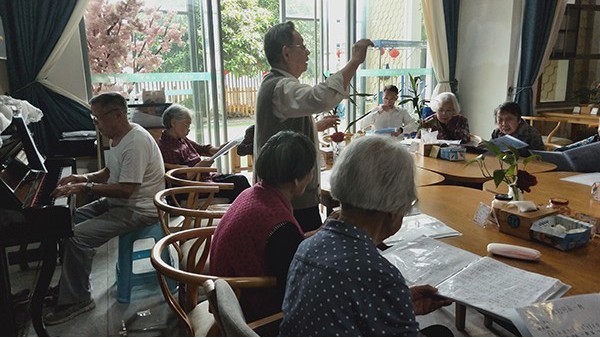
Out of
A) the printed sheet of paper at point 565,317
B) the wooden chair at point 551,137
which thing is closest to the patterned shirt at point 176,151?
the printed sheet of paper at point 565,317

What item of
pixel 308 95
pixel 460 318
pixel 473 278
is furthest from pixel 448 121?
pixel 473 278

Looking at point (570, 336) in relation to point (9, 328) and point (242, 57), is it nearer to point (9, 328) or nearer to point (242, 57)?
point (9, 328)

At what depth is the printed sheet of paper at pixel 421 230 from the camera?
157 centimetres

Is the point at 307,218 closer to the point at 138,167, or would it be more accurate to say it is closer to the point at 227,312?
the point at 138,167

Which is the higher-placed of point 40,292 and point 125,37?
point 125,37

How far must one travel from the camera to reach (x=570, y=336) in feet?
3.21

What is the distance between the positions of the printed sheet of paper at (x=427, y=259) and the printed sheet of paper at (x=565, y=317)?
265 mm

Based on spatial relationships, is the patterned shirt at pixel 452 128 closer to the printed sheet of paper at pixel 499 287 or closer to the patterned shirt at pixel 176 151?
the patterned shirt at pixel 176 151

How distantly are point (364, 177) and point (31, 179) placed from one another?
210 cm

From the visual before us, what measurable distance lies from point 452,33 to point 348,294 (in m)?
5.47

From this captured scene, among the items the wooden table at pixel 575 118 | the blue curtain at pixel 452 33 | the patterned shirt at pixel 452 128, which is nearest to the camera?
the patterned shirt at pixel 452 128

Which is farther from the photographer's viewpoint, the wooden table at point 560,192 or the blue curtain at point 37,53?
the blue curtain at point 37,53

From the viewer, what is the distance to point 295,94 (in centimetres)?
172

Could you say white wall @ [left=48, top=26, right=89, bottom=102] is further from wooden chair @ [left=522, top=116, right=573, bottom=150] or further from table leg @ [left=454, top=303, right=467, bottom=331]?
wooden chair @ [left=522, top=116, right=573, bottom=150]
